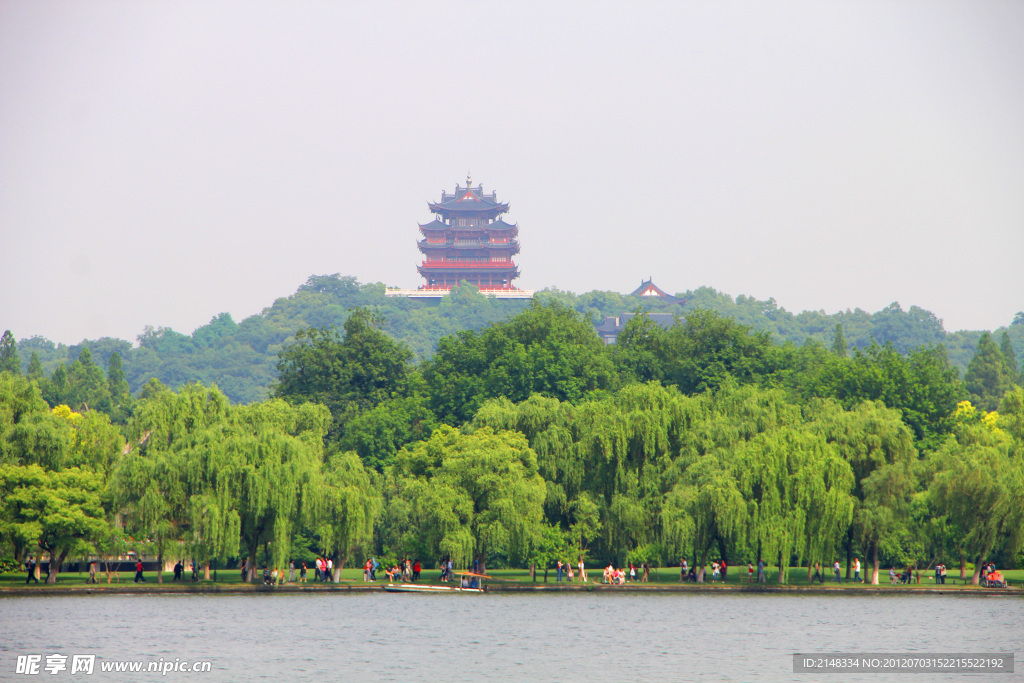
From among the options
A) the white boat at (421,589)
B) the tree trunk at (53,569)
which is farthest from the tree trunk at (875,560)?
the tree trunk at (53,569)

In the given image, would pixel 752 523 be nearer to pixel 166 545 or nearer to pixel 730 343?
pixel 166 545

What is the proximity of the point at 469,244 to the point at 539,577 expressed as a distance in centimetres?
11181

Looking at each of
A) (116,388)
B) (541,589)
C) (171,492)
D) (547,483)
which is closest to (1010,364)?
(547,483)

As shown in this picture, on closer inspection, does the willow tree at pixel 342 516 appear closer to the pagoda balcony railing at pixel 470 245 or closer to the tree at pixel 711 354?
the tree at pixel 711 354

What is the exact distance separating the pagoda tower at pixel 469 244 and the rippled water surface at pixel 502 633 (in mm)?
115191

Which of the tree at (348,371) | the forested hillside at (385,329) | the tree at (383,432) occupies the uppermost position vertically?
the forested hillside at (385,329)

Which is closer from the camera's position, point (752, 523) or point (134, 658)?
point (134, 658)

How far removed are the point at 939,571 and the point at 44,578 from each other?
1130 inches

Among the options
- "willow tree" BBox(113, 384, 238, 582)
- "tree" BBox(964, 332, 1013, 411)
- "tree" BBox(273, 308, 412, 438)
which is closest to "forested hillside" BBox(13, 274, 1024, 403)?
"tree" BBox(964, 332, 1013, 411)

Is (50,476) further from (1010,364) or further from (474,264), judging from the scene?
(474,264)

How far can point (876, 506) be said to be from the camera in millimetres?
38969

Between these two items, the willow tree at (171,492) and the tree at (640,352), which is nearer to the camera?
the willow tree at (171,492)

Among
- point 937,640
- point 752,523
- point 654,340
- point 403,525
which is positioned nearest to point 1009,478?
point 752,523

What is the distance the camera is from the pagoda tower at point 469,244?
150875mm
